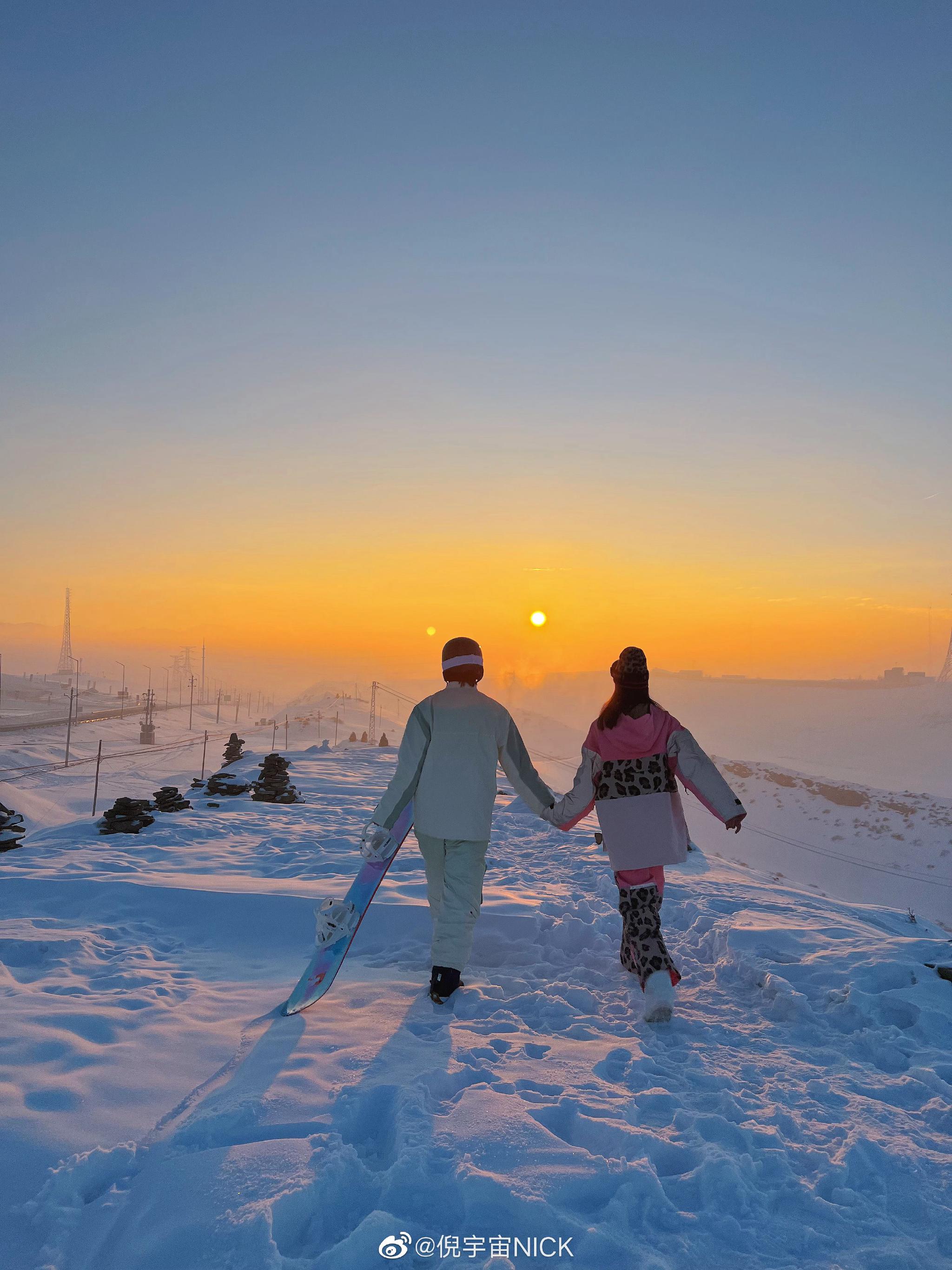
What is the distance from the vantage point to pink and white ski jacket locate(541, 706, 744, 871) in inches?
194

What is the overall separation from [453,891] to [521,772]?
39.9 inches

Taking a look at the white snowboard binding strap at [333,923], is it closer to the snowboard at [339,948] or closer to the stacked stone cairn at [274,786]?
the snowboard at [339,948]

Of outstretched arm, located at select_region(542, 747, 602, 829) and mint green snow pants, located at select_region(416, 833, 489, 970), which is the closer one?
mint green snow pants, located at select_region(416, 833, 489, 970)

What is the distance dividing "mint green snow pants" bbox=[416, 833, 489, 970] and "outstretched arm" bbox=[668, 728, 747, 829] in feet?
4.79

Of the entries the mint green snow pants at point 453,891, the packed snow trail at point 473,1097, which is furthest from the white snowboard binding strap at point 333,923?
the mint green snow pants at point 453,891

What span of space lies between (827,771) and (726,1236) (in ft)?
340

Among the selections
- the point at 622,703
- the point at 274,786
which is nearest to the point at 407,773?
the point at 622,703

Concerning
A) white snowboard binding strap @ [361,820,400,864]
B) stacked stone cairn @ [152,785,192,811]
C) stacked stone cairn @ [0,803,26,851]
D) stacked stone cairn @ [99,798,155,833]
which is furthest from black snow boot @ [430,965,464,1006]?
stacked stone cairn @ [152,785,192,811]

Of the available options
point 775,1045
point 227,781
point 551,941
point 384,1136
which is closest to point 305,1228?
point 384,1136

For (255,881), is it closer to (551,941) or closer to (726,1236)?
(551,941)

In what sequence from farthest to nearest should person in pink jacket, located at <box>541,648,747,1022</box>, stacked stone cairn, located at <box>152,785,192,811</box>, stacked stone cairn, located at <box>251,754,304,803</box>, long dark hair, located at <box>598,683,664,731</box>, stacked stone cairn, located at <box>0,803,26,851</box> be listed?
stacked stone cairn, located at <box>251,754,304,803</box> → stacked stone cairn, located at <box>152,785,192,811</box> → stacked stone cairn, located at <box>0,803,26,851</box> → long dark hair, located at <box>598,683,664,731</box> → person in pink jacket, located at <box>541,648,747,1022</box>

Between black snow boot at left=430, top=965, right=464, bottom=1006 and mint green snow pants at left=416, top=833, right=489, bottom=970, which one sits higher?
mint green snow pants at left=416, top=833, right=489, bottom=970

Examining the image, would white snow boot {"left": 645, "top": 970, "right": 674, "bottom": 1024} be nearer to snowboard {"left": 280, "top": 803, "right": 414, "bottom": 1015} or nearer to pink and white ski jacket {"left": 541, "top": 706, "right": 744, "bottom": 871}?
pink and white ski jacket {"left": 541, "top": 706, "right": 744, "bottom": 871}

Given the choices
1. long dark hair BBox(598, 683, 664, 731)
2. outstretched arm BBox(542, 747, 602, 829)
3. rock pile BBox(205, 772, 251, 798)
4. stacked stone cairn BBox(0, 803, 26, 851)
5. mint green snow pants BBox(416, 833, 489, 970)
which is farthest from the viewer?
rock pile BBox(205, 772, 251, 798)
